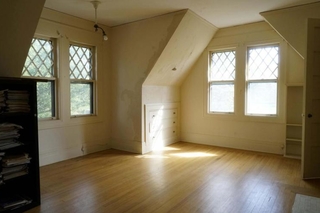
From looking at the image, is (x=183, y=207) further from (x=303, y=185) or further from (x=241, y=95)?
(x=241, y=95)

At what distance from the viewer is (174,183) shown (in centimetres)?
291

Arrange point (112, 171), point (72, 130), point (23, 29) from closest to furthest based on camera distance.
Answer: point (23, 29) → point (112, 171) → point (72, 130)

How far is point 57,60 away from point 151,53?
1586mm

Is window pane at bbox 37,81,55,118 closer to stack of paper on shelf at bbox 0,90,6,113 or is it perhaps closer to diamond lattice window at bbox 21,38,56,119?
diamond lattice window at bbox 21,38,56,119

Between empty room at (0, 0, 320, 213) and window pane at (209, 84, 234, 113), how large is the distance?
0.07ft

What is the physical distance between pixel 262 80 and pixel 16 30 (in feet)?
13.1

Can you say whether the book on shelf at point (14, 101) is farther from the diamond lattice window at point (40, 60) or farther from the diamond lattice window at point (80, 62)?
the diamond lattice window at point (80, 62)

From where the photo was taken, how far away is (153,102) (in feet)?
15.0

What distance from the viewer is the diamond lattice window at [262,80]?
4250 mm

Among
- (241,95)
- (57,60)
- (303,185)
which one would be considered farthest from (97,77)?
(303,185)

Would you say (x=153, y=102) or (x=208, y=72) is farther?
(x=208, y=72)

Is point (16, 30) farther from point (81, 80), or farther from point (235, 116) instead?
point (235, 116)

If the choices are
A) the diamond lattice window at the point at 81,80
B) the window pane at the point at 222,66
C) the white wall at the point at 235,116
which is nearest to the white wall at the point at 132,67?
the diamond lattice window at the point at 81,80

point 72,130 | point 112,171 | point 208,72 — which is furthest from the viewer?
point 208,72
